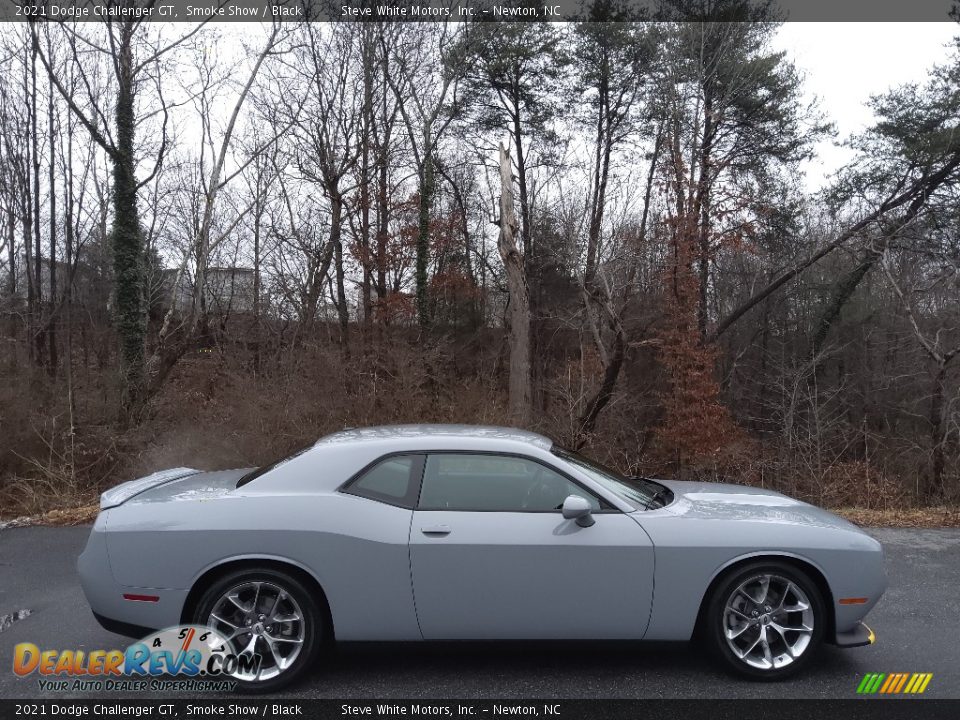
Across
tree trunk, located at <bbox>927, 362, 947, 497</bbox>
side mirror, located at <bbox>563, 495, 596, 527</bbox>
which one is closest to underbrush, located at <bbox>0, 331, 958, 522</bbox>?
tree trunk, located at <bbox>927, 362, 947, 497</bbox>

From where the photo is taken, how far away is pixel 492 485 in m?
3.86

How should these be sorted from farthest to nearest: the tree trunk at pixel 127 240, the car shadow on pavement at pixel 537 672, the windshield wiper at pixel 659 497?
the tree trunk at pixel 127 240, the windshield wiper at pixel 659 497, the car shadow on pavement at pixel 537 672

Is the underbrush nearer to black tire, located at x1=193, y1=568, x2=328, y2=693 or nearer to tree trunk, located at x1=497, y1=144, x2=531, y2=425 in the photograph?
tree trunk, located at x1=497, y1=144, x2=531, y2=425

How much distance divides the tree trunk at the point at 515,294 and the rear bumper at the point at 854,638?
9.28 m

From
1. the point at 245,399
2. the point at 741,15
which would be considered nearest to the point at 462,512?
the point at 245,399

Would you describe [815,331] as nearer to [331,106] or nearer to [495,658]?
[331,106]

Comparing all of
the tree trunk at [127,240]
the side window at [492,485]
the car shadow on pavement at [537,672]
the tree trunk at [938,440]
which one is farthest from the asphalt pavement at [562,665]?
the tree trunk at [127,240]

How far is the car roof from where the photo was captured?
4.03 meters

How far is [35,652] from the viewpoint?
13.0ft

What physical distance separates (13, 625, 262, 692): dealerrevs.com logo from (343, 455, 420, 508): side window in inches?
39.2

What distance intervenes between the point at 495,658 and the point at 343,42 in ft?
65.2

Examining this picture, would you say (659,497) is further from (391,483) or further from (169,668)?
(169,668)

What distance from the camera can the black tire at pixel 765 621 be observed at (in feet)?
11.8

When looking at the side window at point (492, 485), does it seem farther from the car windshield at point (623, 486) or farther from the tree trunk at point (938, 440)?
the tree trunk at point (938, 440)
